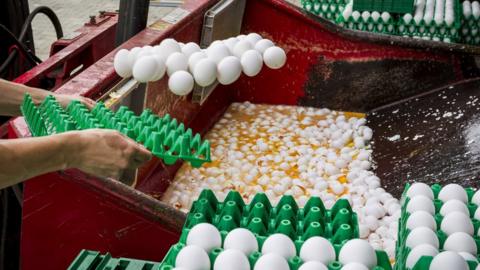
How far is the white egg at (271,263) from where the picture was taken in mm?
1337

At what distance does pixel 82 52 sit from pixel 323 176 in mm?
1626

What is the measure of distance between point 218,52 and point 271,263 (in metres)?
1.39

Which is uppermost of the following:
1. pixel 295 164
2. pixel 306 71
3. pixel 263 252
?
pixel 263 252

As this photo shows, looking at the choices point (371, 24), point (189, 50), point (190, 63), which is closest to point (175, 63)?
point (190, 63)

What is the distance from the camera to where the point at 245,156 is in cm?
366

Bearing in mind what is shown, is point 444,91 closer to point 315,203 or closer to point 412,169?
point 412,169

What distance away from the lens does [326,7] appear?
5105 mm

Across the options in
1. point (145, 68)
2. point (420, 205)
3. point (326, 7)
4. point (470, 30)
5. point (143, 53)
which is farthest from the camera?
point (326, 7)

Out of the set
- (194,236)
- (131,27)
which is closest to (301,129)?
(131,27)

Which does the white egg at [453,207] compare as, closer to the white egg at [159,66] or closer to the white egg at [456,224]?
the white egg at [456,224]

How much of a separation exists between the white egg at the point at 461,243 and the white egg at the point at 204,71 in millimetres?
1262

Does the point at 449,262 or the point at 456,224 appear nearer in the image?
the point at 449,262

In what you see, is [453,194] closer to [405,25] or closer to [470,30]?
[405,25]

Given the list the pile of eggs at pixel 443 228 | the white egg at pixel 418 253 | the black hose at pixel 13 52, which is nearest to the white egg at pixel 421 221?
the pile of eggs at pixel 443 228
